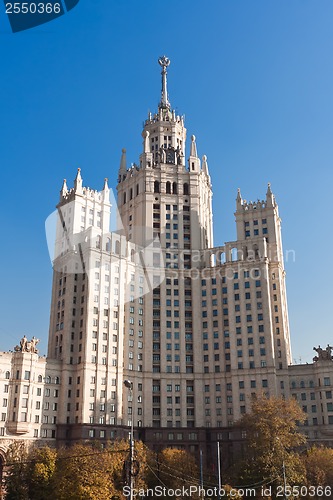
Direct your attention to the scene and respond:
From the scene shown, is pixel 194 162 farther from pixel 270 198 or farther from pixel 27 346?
pixel 27 346

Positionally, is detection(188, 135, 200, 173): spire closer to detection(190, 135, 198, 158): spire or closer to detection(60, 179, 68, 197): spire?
detection(190, 135, 198, 158): spire

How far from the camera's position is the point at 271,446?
94062 millimetres

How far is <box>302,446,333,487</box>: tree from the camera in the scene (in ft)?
298

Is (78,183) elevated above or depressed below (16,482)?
above

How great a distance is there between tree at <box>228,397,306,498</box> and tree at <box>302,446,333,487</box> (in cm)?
253

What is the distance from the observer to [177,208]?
168875mm

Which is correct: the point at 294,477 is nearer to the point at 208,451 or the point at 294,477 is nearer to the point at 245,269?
the point at 208,451

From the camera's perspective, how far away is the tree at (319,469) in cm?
9069

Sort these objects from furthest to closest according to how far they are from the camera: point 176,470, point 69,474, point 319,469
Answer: point 176,470 → point 319,469 → point 69,474

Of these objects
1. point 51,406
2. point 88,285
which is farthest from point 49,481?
point 88,285

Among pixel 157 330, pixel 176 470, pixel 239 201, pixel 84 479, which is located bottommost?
pixel 176 470

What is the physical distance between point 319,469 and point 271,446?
862 cm

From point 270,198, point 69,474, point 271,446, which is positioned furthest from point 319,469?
point 270,198

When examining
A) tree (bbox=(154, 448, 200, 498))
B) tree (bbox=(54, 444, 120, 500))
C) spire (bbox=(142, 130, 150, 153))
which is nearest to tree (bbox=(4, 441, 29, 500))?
tree (bbox=(54, 444, 120, 500))
